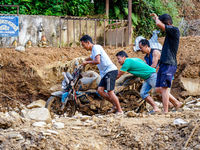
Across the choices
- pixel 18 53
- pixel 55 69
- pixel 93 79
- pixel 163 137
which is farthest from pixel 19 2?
pixel 163 137

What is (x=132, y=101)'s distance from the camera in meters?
6.65

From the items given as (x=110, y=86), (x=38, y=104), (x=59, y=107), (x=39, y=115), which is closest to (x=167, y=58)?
(x=110, y=86)

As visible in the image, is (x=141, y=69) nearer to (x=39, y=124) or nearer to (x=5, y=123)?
(x=39, y=124)

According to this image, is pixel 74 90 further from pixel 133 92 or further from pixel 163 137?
pixel 163 137

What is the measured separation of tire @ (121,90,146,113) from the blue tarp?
5.13m

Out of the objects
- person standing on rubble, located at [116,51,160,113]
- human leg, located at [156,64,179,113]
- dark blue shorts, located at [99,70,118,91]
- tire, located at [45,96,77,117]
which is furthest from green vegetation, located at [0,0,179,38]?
human leg, located at [156,64,179,113]

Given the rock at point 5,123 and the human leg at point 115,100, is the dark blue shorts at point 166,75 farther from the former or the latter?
the rock at point 5,123

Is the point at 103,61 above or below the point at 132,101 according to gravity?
above

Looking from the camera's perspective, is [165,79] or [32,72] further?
[32,72]

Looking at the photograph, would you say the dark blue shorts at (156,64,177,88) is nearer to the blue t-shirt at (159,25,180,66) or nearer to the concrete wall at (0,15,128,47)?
the blue t-shirt at (159,25,180,66)

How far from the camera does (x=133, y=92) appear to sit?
667 centimetres

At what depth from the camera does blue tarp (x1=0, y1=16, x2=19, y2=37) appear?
9.19 metres

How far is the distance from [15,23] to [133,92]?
5345mm

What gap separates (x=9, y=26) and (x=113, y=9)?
5.73 m
